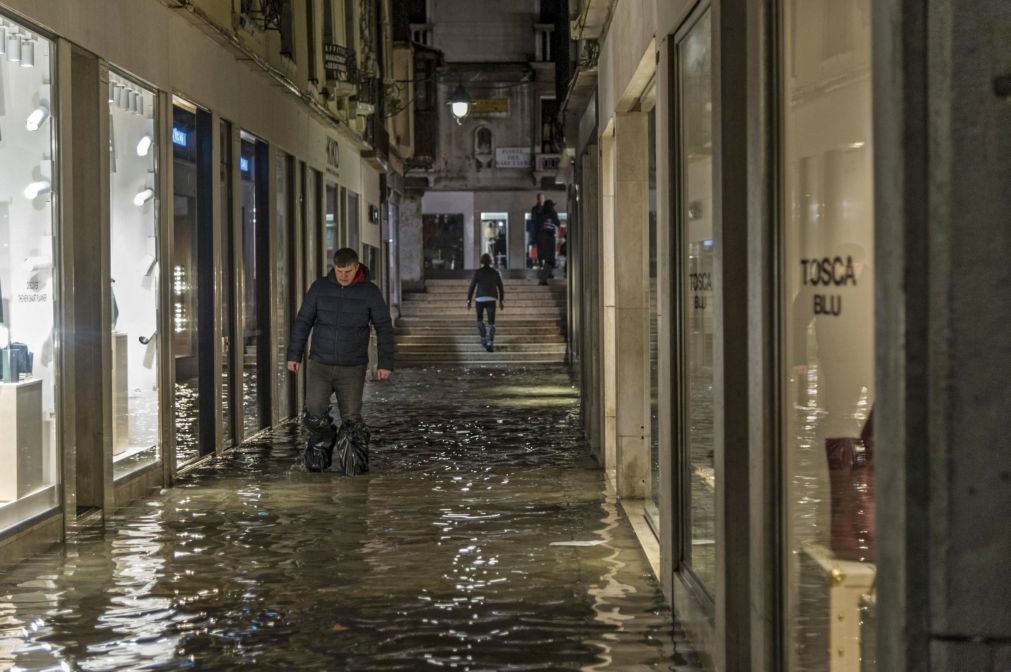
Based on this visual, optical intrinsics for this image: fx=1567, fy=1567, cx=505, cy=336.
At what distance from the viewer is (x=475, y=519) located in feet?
35.2

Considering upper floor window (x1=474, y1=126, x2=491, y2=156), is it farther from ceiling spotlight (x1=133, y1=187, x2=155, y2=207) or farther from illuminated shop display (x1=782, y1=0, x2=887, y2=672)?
illuminated shop display (x1=782, y1=0, x2=887, y2=672)

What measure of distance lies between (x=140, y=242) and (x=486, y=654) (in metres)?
7.09

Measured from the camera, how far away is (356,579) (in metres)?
8.48

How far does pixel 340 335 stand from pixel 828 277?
9280mm

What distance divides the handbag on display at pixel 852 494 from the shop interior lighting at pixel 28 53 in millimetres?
6981

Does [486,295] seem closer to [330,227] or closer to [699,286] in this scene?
[330,227]

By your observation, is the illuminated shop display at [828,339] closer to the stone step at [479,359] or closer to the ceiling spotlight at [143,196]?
the ceiling spotlight at [143,196]

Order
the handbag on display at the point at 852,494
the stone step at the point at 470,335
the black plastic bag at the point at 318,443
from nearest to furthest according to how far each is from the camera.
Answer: the handbag on display at the point at 852,494, the black plastic bag at the point at 318,443, the stone step at the point at 470,335

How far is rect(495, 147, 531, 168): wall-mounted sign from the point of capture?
5256cm

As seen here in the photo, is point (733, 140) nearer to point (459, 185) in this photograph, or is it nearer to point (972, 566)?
point (972, 566)

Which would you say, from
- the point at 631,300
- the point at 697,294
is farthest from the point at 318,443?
the point at 697,294

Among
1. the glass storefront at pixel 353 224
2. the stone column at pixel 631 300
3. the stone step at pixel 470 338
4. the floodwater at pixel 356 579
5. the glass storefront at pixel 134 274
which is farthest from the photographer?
the stone step at pixel 470 338

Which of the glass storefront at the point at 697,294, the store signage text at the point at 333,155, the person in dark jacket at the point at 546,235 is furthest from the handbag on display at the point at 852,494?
the person in dark jacket at the point at 546,235

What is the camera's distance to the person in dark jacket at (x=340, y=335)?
13.5 metres
